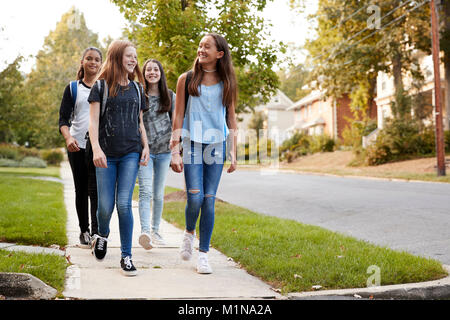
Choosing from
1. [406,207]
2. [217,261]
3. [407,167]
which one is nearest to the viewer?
[217,261]

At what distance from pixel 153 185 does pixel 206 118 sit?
5.94 feet

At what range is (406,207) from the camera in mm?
10305

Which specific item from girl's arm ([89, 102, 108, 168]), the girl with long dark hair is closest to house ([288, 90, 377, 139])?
the girl with long dark hair

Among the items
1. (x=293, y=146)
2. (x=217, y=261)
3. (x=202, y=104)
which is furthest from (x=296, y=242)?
(x=293, y=146)

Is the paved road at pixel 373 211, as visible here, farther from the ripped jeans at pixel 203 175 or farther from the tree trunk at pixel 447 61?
the tree trunk at pixel 447 61

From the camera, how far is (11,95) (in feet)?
76.6

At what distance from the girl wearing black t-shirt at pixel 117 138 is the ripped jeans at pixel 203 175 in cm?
45

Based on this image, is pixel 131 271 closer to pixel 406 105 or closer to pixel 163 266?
pixel 163 266

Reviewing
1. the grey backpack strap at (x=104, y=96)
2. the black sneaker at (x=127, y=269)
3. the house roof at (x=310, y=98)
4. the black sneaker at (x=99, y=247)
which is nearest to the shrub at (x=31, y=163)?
the house roof at (x=310, y=98)

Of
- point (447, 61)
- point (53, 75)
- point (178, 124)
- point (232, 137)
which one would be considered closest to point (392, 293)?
point (232, 137)

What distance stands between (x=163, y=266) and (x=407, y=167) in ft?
66.9

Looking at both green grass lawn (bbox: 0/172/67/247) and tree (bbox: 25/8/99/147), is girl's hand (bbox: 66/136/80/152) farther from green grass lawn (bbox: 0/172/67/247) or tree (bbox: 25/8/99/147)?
tree (bbox: 25/8/99/147)

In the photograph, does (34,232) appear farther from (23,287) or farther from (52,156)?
(52,156)
